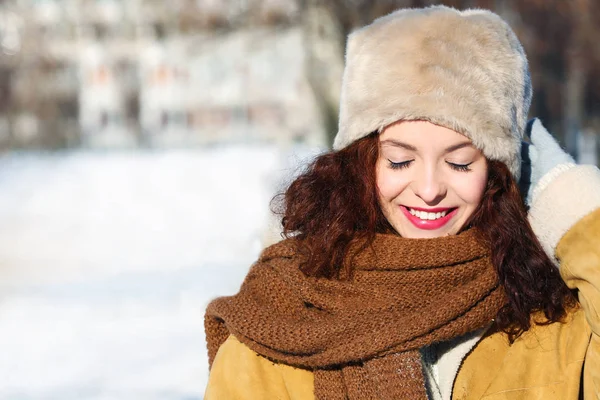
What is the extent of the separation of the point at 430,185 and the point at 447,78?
29 cm

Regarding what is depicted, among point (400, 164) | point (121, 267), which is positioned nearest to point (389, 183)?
point (400, 164)

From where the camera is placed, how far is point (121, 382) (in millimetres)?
5539

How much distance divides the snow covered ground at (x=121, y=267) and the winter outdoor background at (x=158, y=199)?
24 mm

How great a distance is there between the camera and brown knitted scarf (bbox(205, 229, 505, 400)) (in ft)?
7.39

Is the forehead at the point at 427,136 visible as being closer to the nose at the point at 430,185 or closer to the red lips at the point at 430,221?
the nose at the point at 430,185

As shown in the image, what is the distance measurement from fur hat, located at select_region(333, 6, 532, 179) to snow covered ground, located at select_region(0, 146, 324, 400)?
480 mm

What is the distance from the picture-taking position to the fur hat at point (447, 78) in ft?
7.59

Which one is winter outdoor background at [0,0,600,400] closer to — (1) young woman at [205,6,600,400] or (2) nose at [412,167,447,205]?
(1) young woman at [205,6,600,400]

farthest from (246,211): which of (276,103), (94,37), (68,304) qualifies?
(94,37)

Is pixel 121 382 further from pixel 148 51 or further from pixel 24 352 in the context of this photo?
pixel 148 51

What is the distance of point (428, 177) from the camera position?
232 centimetres

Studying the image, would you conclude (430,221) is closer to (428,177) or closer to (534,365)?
(428,177)

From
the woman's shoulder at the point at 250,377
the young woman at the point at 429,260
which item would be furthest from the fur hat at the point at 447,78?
the woman's shoulder at the point at 250,377

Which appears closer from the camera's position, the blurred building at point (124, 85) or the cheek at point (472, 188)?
the cheek at point (472, 188)
